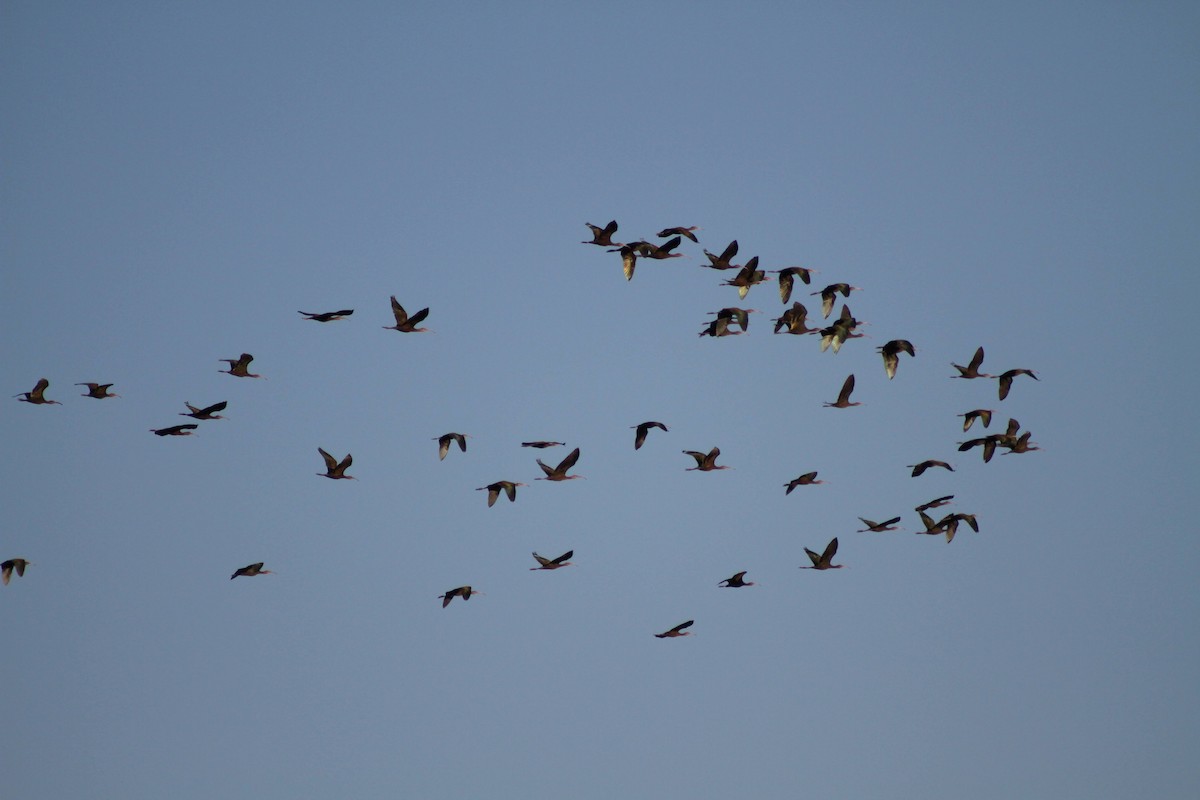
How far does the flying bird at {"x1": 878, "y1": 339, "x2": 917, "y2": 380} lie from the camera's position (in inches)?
2451

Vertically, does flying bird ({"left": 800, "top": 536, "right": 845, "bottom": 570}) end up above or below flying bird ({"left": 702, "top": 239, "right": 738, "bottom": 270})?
below

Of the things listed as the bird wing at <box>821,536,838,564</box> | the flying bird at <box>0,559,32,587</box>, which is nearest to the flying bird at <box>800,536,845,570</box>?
the bird wing at <box>821,536,838,564</box>

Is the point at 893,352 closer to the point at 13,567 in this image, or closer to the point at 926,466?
the point at 926,466

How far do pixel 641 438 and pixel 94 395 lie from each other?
16.7 meters

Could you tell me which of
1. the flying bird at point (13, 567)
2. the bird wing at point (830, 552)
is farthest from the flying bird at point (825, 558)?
the flying bird at point (13, 567)

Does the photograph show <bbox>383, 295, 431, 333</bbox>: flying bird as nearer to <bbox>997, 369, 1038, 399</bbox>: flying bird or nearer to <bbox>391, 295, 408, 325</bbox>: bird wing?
<bbox>391, 295, 408, 325</bbox>: bird wing

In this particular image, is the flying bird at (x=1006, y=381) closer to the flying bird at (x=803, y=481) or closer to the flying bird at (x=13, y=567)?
the flying bird at (x=803, y=481)

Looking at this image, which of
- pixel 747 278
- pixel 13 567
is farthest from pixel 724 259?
pixel 13 567

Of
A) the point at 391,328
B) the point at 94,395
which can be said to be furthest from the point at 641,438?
the point at 94,395

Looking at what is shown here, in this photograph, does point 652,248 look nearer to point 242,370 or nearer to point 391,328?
point 391,328

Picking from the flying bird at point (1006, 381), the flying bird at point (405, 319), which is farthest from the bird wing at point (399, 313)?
the flying bird at point (1006, 381)

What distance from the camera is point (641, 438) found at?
63031 millimetres

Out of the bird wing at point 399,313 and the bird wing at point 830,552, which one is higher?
the bird wing at point 399,313

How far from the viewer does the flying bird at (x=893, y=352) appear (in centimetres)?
6225
